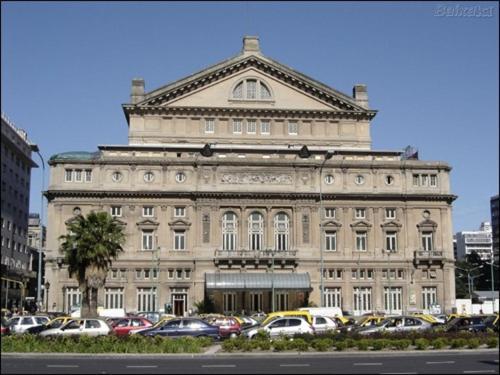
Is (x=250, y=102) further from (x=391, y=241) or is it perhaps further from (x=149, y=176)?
(x=391, y=241)

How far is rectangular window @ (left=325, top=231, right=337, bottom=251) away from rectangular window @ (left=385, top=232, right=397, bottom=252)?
5.83m

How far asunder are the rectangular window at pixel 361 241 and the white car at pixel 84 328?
46922mm

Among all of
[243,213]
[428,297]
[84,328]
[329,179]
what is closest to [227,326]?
[84,328]

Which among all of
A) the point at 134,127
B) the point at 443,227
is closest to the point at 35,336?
the point at 134,127

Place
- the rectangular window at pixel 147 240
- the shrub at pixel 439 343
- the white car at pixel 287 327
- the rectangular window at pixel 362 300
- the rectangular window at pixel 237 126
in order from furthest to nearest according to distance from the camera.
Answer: the rectangular window at pixel 237 126, the rectangular window at pixel 362 300, the rectangular window at pixel 147 240, the white car at pixel 287 327, the shrub at pixel 439 343

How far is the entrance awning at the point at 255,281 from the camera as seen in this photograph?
75.6 m

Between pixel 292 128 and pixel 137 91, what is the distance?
18.6 m

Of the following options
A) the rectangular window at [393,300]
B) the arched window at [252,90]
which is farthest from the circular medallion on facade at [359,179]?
the arched window at [252,90]

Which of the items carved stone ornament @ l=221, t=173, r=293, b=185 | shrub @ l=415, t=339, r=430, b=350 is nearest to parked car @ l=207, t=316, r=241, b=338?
shrub @ l=415, t=339, r=430, b=350

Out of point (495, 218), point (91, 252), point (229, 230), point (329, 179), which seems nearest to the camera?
point (91, 252)

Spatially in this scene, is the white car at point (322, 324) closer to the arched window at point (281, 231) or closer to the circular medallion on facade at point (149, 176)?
the arched window at point (281, 231)

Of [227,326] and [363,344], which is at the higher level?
[227,326]

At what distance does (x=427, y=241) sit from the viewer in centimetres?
8094

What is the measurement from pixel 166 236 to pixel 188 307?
800 cm
